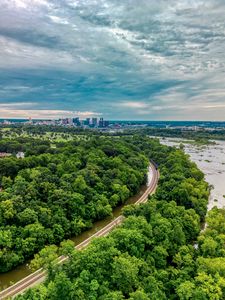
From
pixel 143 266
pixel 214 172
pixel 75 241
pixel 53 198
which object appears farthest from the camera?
pixel 214 172

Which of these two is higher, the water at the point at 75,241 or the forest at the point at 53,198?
the forest at the point at 53,198

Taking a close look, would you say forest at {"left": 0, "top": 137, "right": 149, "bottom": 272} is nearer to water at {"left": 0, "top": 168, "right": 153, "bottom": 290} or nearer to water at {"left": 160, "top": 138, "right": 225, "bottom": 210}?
water at {"left": 0, "top": 168, "right": 153, "bottom": 290}

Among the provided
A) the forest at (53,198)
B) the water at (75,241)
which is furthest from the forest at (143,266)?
the forest at (53,198)

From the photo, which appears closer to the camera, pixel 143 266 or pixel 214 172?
pixel 143 266

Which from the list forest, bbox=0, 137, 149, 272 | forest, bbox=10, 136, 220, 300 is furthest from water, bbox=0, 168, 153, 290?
forest, bbox=10, 136, 220, 300

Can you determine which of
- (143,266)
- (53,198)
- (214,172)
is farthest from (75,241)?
(214,172)

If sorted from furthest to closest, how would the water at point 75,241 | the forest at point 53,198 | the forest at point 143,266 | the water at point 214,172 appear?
the water at point 214,172, the forest at point 53,198, the water at point 75,241, the forest at point 143,266

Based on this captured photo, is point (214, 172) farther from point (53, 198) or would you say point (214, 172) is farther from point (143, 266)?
point (143, 266)

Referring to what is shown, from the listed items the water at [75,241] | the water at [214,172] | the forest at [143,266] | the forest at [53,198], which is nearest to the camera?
the forest at [143,266]

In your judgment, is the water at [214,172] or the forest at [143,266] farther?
the water at [214,172]

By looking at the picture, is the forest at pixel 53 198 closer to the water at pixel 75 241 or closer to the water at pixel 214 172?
the water at pixel 75 241
